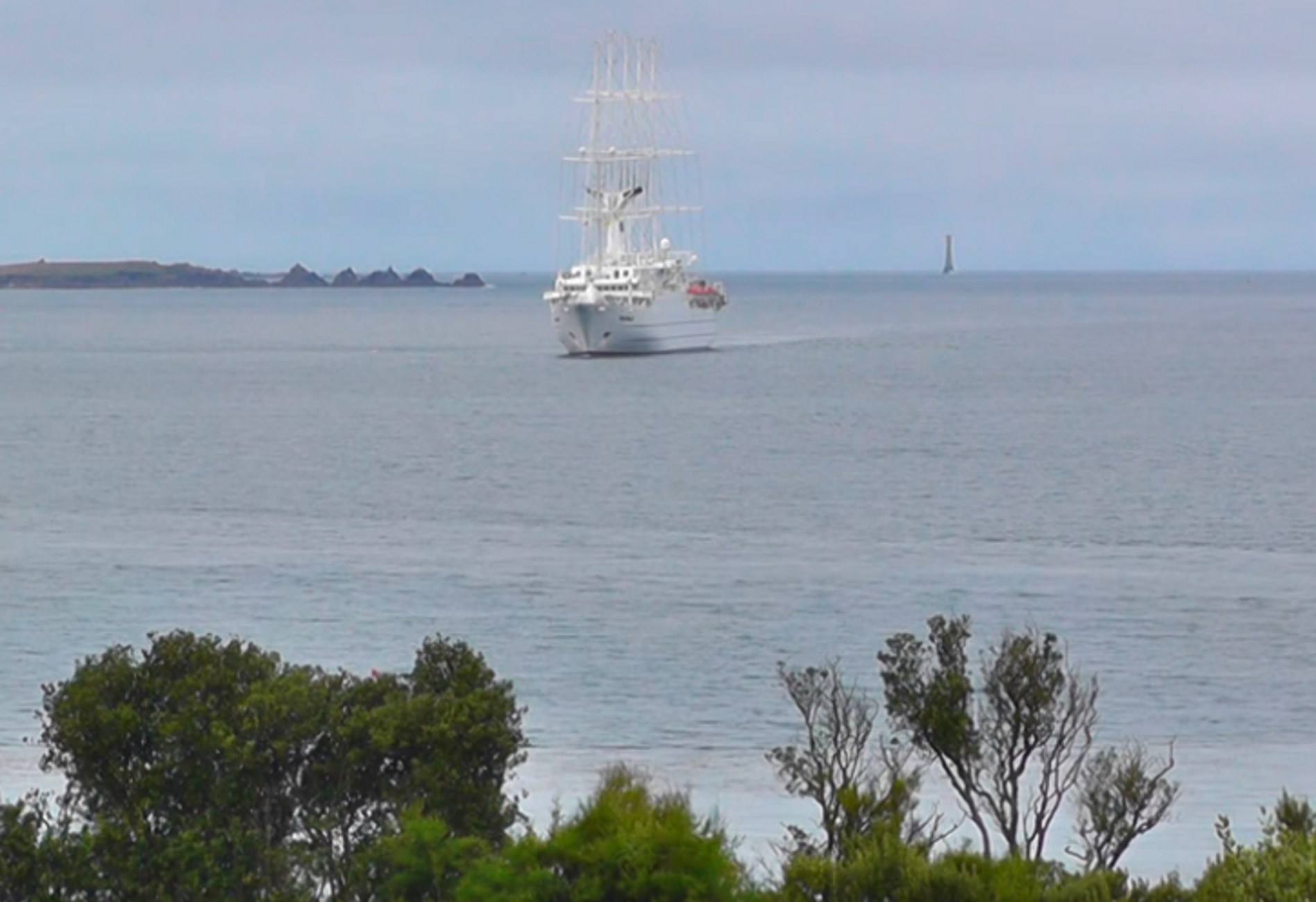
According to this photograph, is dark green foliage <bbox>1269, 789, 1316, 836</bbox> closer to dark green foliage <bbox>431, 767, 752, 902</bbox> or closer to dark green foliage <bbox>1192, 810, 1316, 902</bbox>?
dark green foliage <bbox>1192, 810, 1316, 902</bbox>

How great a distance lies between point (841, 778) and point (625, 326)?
83.3m

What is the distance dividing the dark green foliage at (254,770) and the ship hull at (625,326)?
3313 inches

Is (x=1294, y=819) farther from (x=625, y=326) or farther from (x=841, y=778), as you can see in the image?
(x=625, y=326)

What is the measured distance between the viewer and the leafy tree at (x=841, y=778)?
1669cm

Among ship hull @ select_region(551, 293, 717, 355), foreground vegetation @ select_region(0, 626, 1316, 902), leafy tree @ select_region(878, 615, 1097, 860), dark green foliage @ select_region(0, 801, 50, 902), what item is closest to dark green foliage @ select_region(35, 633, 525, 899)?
foreground vegetation @ select_region(0, 626, 1316, 902)

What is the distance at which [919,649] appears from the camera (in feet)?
65.1

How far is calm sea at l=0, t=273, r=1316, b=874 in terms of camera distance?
26984 mm

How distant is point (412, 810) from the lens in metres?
15.8

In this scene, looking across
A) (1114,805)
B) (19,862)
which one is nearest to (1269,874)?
(1114,805)

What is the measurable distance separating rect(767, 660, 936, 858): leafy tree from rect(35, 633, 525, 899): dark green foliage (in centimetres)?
251

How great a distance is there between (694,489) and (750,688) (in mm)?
23692

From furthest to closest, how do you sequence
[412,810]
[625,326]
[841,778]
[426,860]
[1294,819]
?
[625,326]
[841,778]
[412,810]
[1294,819]
[426,860]

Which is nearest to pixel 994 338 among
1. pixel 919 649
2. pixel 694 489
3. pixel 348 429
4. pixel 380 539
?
pixel 348 429

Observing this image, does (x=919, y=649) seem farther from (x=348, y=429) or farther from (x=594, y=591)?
(x=348, y=429)
